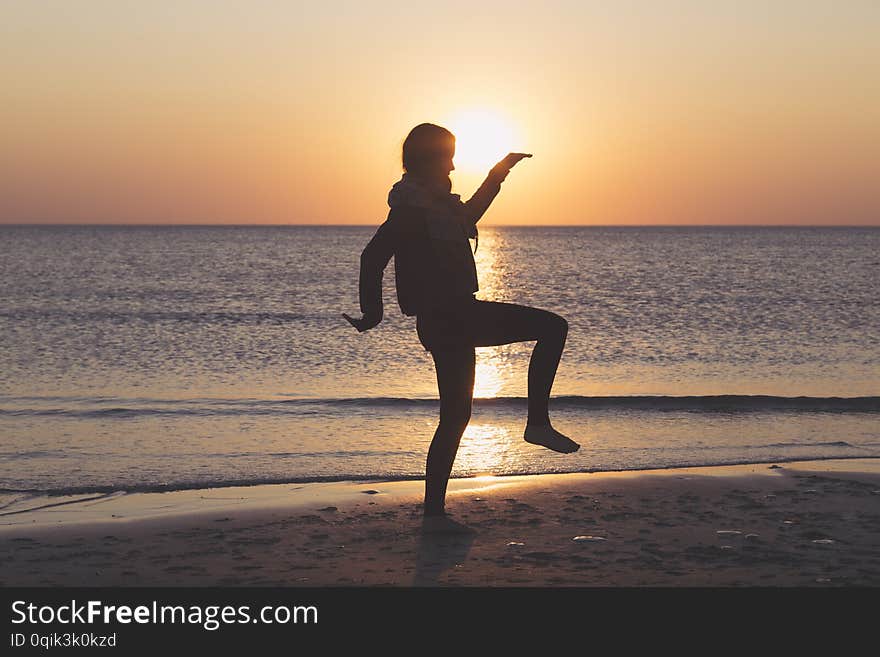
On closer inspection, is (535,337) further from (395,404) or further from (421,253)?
(395,404)

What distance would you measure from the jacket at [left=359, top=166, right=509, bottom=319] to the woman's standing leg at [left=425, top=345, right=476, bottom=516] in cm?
31

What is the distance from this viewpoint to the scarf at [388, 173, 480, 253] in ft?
18.2

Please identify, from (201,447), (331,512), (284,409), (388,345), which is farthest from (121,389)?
(331,512)

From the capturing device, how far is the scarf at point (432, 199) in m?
5.54

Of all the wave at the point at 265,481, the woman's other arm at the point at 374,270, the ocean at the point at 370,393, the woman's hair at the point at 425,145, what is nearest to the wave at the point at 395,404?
the ocean at the point at 370,393

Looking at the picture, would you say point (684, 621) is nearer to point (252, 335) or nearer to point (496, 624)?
point (496, 624)

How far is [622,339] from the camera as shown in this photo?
24.0 meters

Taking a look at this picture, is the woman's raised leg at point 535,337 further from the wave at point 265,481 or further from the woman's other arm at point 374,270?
the wave at point 265,481

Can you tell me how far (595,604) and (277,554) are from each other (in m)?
1.98

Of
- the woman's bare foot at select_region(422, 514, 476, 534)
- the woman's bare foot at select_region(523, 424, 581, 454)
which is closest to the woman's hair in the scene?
the woman's bare foot at select_region(523, 424, 581, 454)

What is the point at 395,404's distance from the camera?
13.9 metres

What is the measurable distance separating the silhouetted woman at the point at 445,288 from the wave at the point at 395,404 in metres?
7.53

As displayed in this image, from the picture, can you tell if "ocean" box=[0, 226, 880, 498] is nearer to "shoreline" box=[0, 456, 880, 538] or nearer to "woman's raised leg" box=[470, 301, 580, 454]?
"shoreline" box=[0, 456, 880, 538]

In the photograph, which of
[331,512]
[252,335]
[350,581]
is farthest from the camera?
[252,335]
